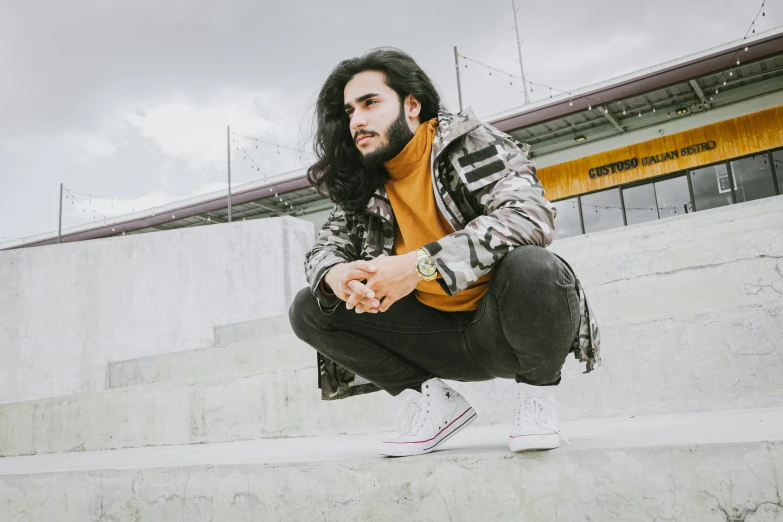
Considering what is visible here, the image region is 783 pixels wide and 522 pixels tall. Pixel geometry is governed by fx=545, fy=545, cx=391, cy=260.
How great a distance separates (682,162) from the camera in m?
11.2

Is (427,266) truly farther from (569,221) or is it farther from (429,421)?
(569,221)

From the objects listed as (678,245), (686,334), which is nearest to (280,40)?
(678,245)

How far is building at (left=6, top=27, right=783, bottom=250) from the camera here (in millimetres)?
9383

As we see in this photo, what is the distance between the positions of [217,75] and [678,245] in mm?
9289

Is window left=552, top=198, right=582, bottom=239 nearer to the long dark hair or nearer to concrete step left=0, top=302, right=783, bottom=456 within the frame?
concrete step left=0, top=302, right=783, bottom=456

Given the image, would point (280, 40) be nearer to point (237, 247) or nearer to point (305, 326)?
point (237, 247)

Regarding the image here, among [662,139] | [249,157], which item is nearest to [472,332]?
[249,157]

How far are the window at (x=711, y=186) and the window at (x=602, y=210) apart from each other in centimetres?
147

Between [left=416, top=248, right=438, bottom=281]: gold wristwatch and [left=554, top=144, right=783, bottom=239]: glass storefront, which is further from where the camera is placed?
[left=554, top=144, right=783, bottom=239]: glass storefront

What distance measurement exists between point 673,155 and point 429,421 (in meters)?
11.8

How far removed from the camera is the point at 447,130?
1302 millimetres

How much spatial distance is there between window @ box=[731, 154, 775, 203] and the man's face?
11.5 meters

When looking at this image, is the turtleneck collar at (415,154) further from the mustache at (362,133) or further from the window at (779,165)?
the window at (779,165)

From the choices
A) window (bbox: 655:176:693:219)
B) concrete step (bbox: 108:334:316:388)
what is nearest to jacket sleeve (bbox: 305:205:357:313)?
concrete step (bbox: 108:334:316:388)
